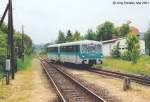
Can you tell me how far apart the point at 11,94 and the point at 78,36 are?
80.8m

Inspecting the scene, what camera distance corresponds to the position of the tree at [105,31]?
124m

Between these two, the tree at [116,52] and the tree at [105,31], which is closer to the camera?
the tree at [116,52]

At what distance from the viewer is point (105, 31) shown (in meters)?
124

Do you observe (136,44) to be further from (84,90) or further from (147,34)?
(147,34)

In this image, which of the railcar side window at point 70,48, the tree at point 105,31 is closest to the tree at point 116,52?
the tree at point 105,31

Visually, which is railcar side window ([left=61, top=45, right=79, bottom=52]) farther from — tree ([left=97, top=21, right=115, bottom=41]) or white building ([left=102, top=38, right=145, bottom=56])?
tree ([left=97, top=21, right=115, bottom=41])

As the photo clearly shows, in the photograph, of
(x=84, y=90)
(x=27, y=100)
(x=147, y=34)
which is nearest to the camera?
(x=27, y=100)

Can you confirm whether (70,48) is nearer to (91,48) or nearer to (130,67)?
(91,48)

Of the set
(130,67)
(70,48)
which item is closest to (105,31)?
(70,48)

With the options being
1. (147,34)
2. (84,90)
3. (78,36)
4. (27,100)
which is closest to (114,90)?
(84,90)

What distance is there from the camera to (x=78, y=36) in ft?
331

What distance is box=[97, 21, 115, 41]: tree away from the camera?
406 feet

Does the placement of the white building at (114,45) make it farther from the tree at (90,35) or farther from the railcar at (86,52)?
the railcar at (86,52)

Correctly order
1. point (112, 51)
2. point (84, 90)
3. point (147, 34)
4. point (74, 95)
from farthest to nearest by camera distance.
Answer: point (147, 34), point (112, 51), point (84, 90), point (74, 95)
